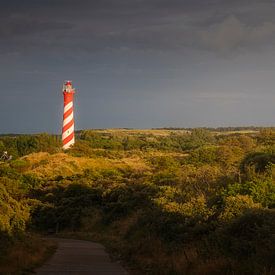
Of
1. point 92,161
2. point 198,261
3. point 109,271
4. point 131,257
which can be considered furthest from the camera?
point 92,161

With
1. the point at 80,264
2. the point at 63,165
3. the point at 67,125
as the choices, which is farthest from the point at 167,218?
the point at 67,125

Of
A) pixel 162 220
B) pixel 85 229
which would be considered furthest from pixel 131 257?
pixel 85 229

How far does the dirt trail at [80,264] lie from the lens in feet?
45.8

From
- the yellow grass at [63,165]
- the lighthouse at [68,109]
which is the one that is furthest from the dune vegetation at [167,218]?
the lighthouse at [68,109]

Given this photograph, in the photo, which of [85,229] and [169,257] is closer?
[169,257]

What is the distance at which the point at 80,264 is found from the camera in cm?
1575

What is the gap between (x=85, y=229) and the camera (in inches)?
1336

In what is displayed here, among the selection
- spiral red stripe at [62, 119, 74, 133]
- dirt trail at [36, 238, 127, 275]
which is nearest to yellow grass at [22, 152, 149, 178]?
spiral red stripe at [62, 119, 74, 133]

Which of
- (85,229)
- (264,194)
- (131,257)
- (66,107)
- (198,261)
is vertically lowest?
(85,229)

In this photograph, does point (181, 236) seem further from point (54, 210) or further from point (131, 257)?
point (54, 210)

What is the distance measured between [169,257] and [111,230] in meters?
16.6

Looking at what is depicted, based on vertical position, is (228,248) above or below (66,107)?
below

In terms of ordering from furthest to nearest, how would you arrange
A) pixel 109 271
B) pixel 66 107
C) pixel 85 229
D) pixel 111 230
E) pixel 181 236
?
pixel 66 107 < pixel 85 229 < pixel 111 230 < pixel 181 236 < pixel 109 271

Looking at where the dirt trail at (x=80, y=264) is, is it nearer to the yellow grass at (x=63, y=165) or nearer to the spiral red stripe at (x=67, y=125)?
the yellow grass at (x=63, y=165)
